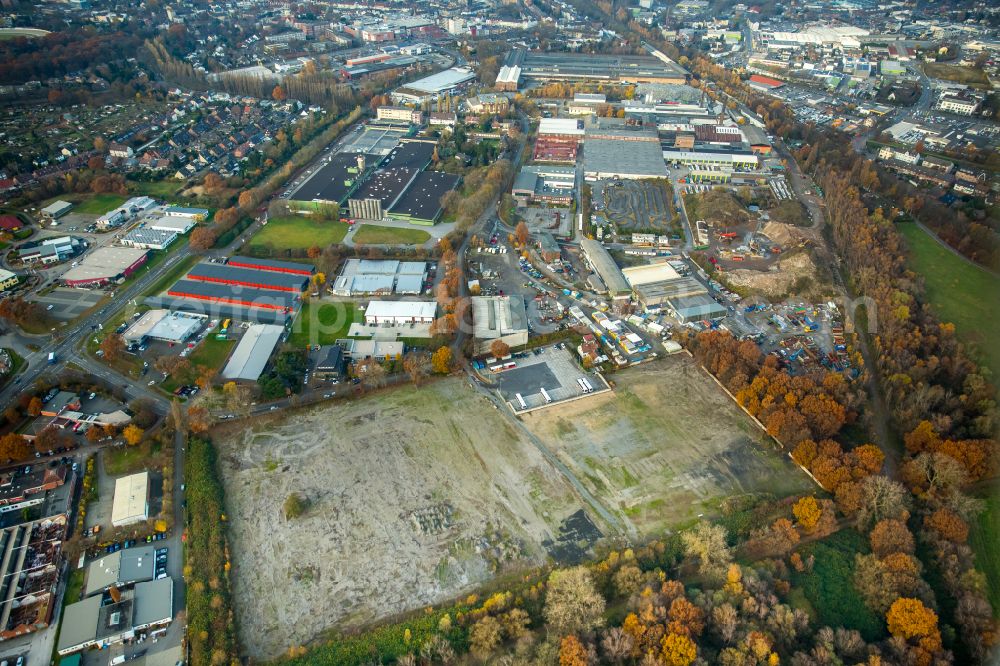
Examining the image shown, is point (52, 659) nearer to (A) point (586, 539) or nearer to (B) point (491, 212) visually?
(A) point (586, 539)

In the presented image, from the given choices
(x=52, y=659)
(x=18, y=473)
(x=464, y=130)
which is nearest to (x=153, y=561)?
(x=52, y=659)

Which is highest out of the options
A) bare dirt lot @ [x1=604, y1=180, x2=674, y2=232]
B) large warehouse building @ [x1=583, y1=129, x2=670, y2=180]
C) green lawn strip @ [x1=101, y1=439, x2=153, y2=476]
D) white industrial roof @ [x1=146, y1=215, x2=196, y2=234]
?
large warehouse building @ [x1=583, y1=129, x2=670, y2=180]

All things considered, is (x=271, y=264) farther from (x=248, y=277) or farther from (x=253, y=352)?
(x=253, y=352)

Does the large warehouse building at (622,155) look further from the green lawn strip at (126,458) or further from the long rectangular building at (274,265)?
the green lawn strip at (126,458)

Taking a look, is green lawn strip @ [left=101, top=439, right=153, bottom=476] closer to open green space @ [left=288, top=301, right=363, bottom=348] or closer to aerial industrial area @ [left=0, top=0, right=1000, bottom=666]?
aerial industrial area @ [left=0, top=0, right=1000, bottom=666]

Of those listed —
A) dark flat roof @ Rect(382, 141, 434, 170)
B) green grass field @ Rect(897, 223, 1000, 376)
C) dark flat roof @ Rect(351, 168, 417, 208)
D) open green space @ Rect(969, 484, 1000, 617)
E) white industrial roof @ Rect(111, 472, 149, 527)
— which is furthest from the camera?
dark flat roof @ Rect(382, 141, 434, 170)

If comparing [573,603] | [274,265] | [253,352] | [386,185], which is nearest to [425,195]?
[386,185]

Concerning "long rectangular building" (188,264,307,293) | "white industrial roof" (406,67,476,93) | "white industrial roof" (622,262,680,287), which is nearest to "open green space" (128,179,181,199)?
"long rectangular building" (188,264,307,293)
